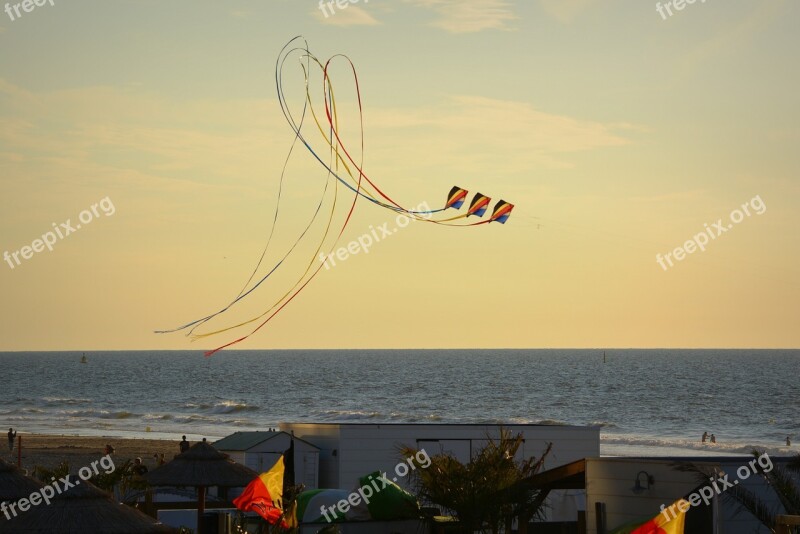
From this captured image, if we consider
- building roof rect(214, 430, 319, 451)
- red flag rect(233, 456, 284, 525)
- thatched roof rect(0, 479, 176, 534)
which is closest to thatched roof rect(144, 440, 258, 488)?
red flag rect(233, 456, 284, 525)

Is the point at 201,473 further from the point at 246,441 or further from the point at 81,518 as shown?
the point at 246,441

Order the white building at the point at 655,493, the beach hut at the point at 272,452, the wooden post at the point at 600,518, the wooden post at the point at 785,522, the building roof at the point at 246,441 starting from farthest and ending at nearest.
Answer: the building roof at the point at 246,441
the beach hut at the point at 272,452
the wooden post at the point at 600,518
the white building at the point at 655,493
the wooden post at the point at 785,522

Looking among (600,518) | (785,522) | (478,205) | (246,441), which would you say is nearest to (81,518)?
(785,522)

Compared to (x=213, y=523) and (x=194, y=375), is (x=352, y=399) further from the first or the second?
(x=213, y=523)

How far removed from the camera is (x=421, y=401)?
323 feet

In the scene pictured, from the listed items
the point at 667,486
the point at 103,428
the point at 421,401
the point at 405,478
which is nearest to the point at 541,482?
the point at 667,486

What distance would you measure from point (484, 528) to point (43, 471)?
29.1 ft

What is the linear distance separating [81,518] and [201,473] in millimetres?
6452

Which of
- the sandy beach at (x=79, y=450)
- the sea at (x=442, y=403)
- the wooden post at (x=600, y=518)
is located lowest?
the sandy beach at (x=79, y=450)

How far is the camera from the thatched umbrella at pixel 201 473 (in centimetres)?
1642

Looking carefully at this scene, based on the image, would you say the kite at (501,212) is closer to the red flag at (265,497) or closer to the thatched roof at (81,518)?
the red flag at (265,497)

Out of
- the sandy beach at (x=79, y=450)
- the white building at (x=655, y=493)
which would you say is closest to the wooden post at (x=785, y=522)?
the white building at (x=655, y=493)

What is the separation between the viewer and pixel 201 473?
653 inches

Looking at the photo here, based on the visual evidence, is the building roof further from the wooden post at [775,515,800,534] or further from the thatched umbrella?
the wooden post at [775,515,800,534]
